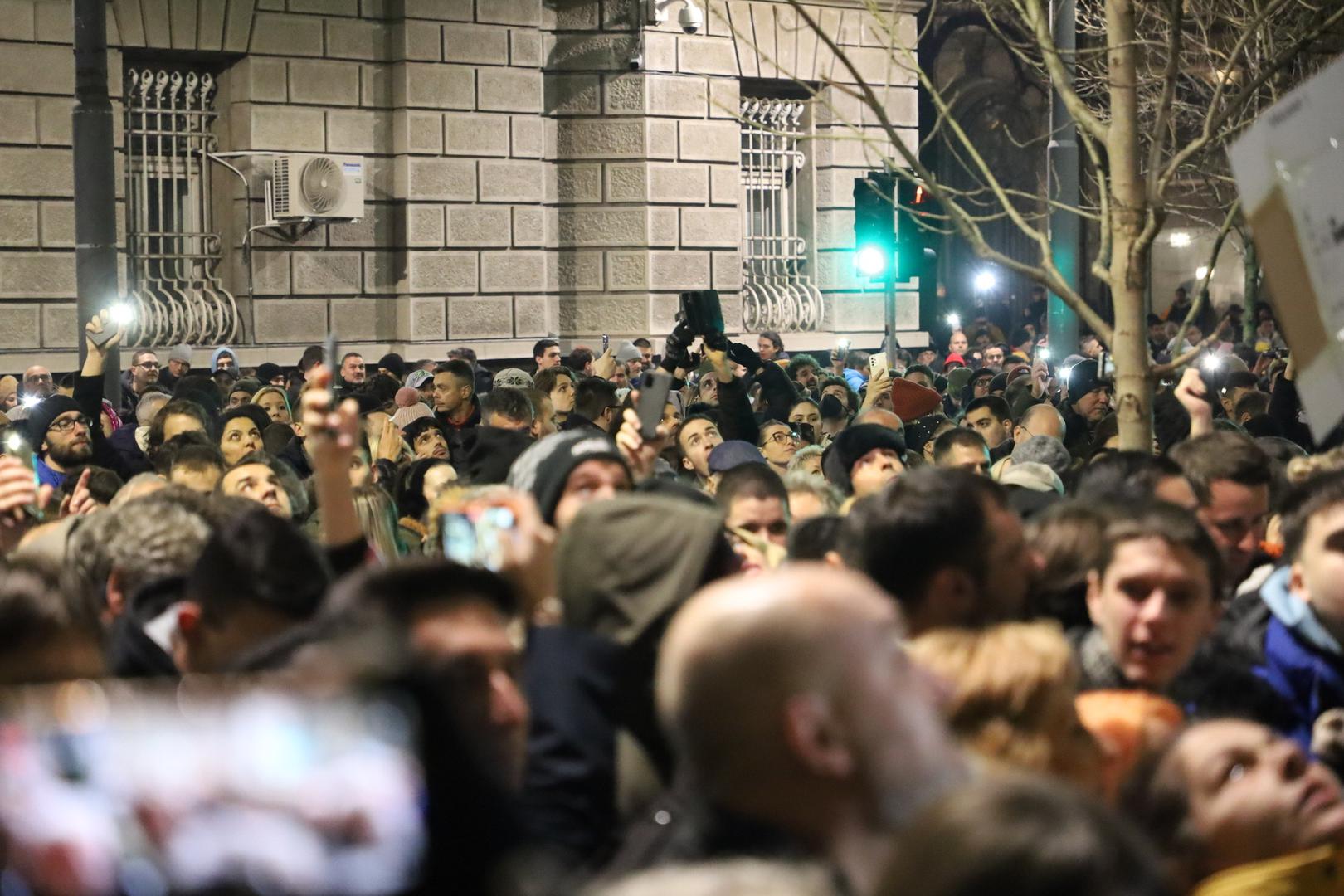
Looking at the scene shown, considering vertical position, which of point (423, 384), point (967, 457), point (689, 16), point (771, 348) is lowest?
point (967, 457)

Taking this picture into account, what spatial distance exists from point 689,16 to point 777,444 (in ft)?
36.6

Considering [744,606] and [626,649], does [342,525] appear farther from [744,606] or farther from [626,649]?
[744,606]

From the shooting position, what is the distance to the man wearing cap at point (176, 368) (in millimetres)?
Answer: 16641

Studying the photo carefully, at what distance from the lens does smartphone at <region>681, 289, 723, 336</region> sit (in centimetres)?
1048

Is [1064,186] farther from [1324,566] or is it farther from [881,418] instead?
[1324,566]

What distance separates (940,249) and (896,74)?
9.13 m

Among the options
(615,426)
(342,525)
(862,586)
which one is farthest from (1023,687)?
(615,426)

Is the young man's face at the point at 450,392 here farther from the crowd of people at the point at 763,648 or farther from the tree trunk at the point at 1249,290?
the tree trunk at the point at 1249,290

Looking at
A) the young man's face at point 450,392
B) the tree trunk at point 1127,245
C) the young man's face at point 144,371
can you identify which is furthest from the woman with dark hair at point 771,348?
the tree trunk at point 1127,245

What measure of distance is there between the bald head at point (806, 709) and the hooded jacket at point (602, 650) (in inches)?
38.2

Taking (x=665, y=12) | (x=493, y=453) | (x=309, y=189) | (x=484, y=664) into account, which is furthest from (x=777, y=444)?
(x=665, y=12)

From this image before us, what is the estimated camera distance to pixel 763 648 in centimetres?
238

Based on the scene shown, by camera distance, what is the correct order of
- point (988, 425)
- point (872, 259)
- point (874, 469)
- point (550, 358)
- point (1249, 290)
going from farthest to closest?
point (1249, 290), point (550, 358), point (872, 259), point (988, 425), point (874, 469)

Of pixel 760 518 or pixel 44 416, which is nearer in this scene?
pixel 760 518
